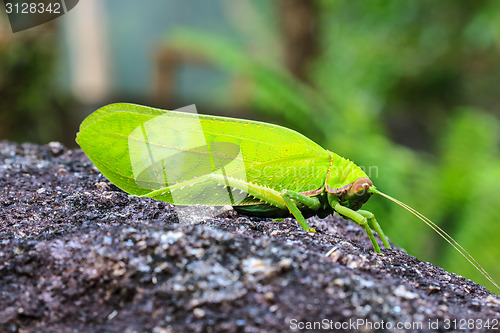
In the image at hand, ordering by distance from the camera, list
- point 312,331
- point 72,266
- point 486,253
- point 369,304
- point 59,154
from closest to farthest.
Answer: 1. point 312,331
2. point 369,304
3. point 72,266
4. point 59,154
5. point 486,253

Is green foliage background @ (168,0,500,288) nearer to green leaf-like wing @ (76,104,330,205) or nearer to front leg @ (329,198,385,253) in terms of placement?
front leg @ (329,198,385,253)

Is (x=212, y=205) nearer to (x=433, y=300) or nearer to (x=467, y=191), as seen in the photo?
(x=433, y=300)

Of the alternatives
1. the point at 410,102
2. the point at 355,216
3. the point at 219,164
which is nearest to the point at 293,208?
the point at 355,216

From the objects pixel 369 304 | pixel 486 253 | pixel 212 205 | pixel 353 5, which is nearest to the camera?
pixel 369 304

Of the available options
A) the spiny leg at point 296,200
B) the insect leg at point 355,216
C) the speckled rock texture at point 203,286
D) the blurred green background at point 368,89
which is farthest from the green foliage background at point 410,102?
the speckled rock texture at point 203,286

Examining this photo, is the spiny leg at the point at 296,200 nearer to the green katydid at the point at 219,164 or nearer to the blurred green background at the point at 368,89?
the green katydid at the point at 219,164

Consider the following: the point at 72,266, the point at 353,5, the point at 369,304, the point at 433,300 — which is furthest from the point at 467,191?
the point at 353,5

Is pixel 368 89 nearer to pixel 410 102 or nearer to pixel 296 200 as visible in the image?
pixel 410 102
